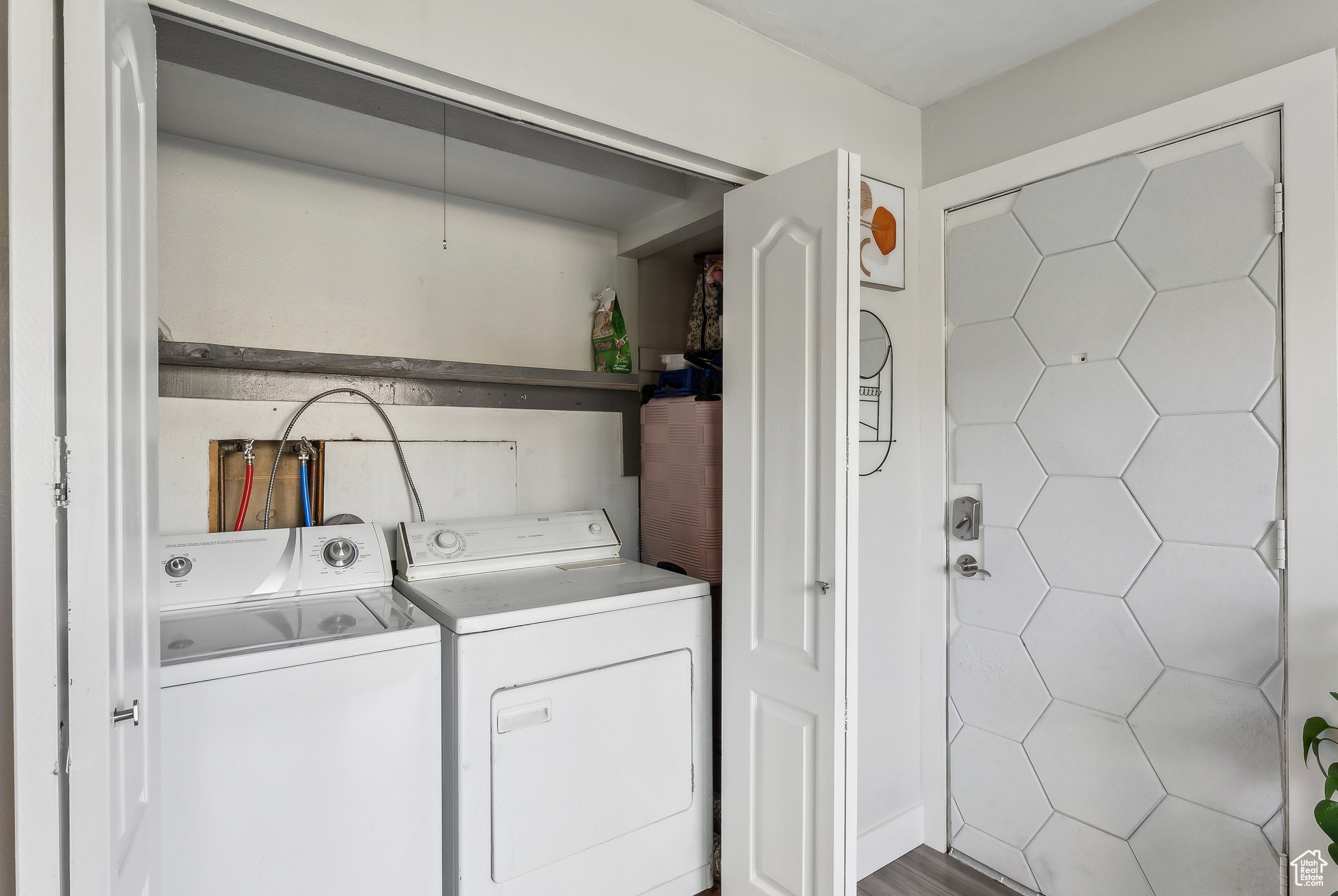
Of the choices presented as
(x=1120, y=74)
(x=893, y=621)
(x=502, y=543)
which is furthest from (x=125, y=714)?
(x=1120, y=74)

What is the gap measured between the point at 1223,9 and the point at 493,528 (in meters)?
2.27

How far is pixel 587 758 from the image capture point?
5.52 feet

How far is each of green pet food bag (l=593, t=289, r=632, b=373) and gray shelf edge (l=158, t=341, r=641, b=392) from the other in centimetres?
9

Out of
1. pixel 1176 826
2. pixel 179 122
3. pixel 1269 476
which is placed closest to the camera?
pixel 1269 476

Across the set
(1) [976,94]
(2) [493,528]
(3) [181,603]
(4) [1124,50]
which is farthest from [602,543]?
(4) [1124,50]

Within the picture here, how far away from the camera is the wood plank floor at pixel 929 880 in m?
1.97

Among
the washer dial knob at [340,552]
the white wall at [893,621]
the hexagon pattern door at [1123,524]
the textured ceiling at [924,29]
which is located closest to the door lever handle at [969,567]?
the hexagon pattern door at [1123,524]

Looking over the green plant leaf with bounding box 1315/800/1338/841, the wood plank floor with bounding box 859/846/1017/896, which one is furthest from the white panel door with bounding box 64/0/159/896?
the green plant leaf with bounding box 1315/800/1338/841

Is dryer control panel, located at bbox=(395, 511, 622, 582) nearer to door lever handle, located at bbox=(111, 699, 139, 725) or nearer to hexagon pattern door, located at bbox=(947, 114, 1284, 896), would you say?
door lever handle, located at bbox=(111, 699, 139, 725)

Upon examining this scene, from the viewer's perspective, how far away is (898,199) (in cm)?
216

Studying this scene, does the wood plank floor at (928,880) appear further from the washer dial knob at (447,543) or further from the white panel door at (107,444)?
the white panel door at (107,444)

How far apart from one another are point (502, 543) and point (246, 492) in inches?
27.8

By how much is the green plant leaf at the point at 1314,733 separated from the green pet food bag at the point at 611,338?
6.60 ft

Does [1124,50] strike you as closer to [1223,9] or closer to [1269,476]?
[1223,9]
